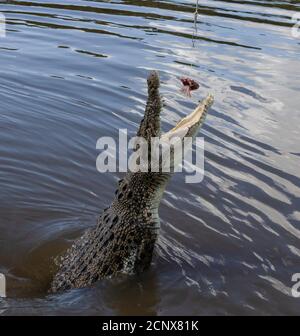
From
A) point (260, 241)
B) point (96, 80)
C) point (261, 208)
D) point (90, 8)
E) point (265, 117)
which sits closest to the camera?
point (260, 241)

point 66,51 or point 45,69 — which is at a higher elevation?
point 66,51

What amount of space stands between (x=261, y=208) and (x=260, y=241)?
0.62 metres

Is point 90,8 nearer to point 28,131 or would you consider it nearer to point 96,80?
point 96,80

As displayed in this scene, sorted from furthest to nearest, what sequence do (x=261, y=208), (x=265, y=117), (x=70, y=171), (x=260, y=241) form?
(x=265, y=117) < (x=70, y=171) < (x=261, y=208) < (x=260, y=241)

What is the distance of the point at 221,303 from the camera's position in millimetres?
4156

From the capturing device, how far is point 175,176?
246 inches

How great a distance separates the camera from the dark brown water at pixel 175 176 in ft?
14.1

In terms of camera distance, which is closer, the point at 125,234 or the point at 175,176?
the point at 125,234

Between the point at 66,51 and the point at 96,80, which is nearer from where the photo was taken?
the point at 96,80

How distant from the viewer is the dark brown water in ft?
14.1

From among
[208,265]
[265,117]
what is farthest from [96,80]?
[208,265]

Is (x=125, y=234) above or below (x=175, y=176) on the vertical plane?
below

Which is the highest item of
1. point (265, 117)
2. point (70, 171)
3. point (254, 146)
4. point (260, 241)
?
point (265, 117)
